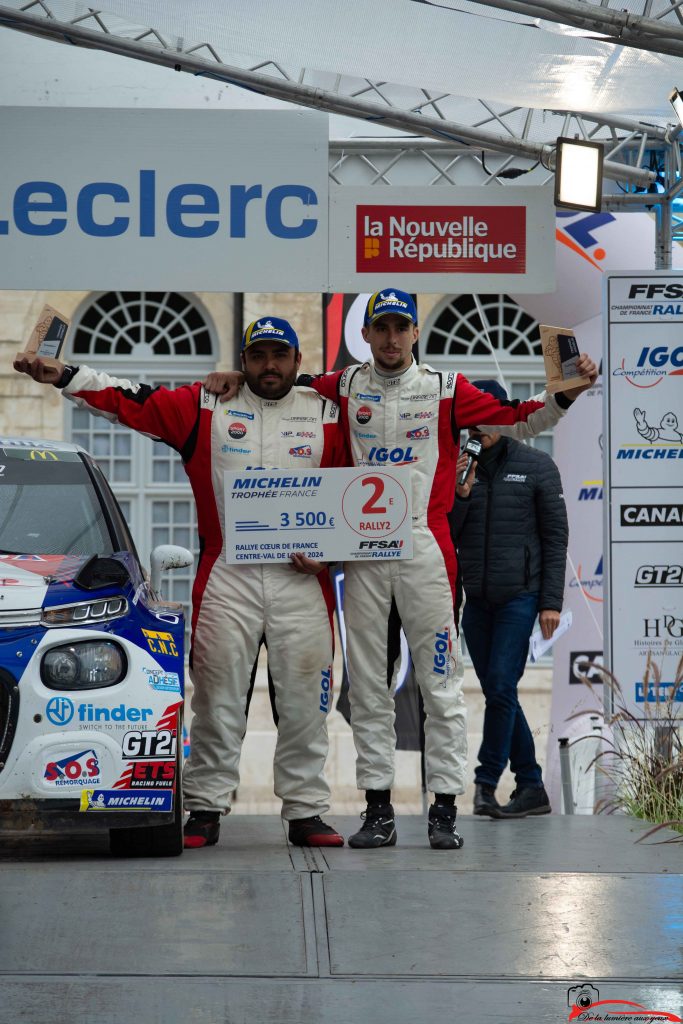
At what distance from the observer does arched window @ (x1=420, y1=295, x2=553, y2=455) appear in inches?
→ 677

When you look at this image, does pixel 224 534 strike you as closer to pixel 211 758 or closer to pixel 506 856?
pixel 211 758

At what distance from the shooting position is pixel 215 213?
891 centimetres

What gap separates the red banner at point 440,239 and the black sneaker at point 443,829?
4.00 m

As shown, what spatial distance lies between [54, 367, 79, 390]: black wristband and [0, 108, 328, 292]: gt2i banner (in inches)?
117

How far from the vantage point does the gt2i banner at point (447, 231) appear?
29.3ft

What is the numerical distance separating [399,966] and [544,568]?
3.83 metres

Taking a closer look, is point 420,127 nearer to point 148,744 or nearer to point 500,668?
point 500,668

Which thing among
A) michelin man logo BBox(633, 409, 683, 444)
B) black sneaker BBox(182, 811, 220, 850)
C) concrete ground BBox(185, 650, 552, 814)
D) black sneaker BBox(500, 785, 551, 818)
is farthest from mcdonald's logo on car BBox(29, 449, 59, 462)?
concrete ground BBox(185, 650, 552, 814)

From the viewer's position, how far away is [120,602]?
17.5 feet

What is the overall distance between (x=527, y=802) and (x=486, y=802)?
0.91ft

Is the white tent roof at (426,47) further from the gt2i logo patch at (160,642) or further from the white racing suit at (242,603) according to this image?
the gt2i logo patch at (160,642)

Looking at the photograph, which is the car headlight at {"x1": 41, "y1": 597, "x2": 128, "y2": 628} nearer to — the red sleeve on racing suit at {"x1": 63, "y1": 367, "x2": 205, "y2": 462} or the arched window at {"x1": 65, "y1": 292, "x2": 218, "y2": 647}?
the red sleeve on racing suit at {"x1": 63, "y1": 367, "x2": 205, "y2": 462}

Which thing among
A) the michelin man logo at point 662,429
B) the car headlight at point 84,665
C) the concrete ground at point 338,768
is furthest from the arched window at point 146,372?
the car headlight at point 84,665

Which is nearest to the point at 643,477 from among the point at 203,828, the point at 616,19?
the point at 616,19
